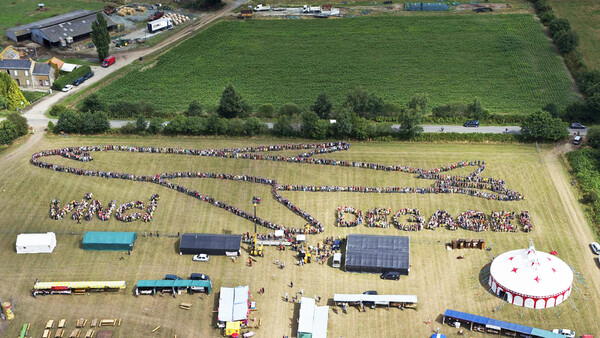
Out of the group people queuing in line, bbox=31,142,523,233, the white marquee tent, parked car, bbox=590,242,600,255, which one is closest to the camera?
the white marquee tent

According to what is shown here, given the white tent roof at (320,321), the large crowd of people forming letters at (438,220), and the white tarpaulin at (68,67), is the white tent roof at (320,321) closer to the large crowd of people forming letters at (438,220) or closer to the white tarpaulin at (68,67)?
the large crowd of people forming letters at (438,220)

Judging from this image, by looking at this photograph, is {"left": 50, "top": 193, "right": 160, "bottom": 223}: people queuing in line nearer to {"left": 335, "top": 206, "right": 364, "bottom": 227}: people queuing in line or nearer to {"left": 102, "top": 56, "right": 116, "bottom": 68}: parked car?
{"left": 335, "top": 206, "right": 364, "bottom": 227}: people queuing in line

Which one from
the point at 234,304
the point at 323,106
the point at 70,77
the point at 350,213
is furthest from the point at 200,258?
the point at 70,77

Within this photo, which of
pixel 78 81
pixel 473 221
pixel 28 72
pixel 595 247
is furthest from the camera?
pixel 78 81

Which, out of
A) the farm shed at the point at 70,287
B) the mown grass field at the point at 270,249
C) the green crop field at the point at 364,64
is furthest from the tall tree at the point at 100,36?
the farm shed at the point at 70,287

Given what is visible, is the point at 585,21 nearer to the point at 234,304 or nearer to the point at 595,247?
the point at 595,247

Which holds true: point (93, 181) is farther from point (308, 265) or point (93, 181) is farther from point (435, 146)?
point (435, 146)

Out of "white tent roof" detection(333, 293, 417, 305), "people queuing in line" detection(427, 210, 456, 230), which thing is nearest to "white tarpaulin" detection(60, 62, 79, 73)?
"people queuing in line" detection(427, 210, 456, 230)

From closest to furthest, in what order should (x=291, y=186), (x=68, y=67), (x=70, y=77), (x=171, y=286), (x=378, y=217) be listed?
(x=171, y=286) → (x=378, y=217) → (x=291, y=186) → (x=70, y=77) → (x=68, y=67)
